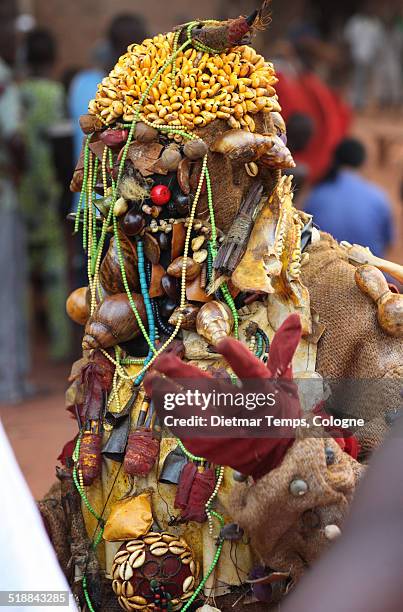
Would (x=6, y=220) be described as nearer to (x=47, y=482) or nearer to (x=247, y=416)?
(x=47, y=482)

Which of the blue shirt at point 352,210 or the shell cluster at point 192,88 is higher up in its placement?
the shell cluster at point 192,88

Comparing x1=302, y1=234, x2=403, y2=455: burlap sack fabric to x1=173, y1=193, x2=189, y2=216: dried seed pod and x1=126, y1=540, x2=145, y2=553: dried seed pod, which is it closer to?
x1=173, y1=193, x2=189, y2=216: dried seed pod

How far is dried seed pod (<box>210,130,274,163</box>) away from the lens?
7.47ft

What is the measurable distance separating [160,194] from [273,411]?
0.67 metres

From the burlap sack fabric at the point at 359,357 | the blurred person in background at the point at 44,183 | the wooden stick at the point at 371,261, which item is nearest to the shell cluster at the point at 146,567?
the burlap sack fabric at the point at 359,357

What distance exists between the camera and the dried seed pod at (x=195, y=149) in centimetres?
227

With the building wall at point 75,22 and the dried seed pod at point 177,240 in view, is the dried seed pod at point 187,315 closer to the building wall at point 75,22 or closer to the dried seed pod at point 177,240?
the dried seed pod at point 177,240

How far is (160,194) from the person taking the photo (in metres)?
2.31

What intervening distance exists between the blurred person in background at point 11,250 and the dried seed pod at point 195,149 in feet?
12.8

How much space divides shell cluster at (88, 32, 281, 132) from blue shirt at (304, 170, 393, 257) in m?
3.48

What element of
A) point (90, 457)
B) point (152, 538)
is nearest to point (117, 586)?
point (152, 538)

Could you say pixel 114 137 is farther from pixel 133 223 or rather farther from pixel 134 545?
pixel 134 545

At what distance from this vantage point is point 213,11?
475 inches

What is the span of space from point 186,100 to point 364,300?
62 cm
